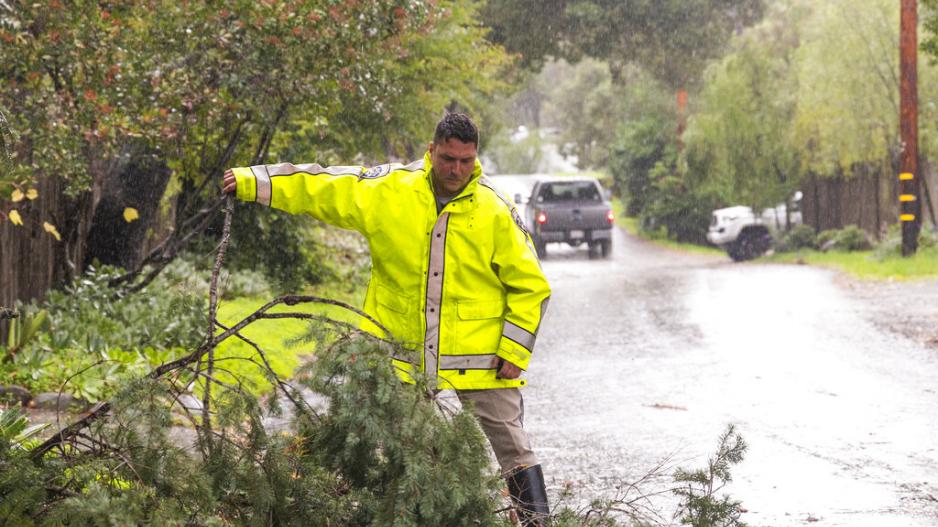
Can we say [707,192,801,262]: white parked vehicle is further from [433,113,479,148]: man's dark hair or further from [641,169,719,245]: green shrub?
[433,113,479,148]: man's dark hair

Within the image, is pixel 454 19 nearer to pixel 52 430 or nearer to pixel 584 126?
pixel 52 430

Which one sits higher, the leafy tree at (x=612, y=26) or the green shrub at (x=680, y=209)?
the leafy tree at (x=612, y=26)

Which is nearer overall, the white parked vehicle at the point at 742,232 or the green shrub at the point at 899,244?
the green shrub at the point at 899,244

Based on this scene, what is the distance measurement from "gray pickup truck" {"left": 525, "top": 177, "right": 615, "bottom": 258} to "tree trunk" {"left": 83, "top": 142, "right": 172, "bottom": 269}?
63.3 feet

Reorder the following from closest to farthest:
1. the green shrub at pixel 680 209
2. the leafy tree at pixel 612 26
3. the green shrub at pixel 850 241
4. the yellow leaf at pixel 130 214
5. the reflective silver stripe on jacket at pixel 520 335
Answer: the reflective silver stripe on jacket at pixel 520 335, the yellow leaf at pixel 130 214, the leafy tree at pixel 612 26, the green shrub at pixel 850 241, the green shrub at pixel 680 209

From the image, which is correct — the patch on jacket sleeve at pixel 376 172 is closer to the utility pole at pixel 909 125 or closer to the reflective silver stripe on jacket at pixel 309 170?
the reflective silver stripe on jacket at pixel 309 170

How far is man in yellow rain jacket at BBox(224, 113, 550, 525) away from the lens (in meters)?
4.71

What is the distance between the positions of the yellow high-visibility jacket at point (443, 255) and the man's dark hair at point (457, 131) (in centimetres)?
16

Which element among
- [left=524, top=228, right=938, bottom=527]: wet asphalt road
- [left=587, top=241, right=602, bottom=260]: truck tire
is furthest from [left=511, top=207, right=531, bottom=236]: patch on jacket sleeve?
[left=587, top=241, right=602, bottom=260]: truck tire

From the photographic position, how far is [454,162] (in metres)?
4.65

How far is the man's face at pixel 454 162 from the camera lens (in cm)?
464

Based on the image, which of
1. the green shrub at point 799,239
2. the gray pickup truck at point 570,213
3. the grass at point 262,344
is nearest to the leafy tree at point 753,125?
the green shrub at point 799,239

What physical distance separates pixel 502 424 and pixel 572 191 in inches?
1074

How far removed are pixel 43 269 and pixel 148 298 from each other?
0.88 m
